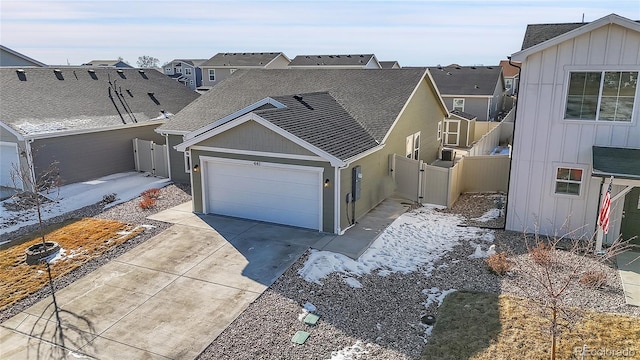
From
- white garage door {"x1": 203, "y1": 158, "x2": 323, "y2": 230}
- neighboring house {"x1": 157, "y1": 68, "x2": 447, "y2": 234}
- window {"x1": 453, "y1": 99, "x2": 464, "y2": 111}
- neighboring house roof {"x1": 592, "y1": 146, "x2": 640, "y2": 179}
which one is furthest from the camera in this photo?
window {"x1": 453, "y1": 99, "x2": 464, "y2": 111}

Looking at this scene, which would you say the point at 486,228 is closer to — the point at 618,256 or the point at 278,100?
the point at 618,256

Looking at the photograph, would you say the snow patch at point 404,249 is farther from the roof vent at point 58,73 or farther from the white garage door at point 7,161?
the roof vent at point 58,73

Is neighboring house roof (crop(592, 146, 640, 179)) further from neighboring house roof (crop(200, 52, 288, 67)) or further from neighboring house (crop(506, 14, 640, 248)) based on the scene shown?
neighboring house roof (crop(200, 52, 288, 67))

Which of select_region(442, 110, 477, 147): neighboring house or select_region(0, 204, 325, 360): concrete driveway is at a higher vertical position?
select_region(442, 110, 477, 147): neighboring house

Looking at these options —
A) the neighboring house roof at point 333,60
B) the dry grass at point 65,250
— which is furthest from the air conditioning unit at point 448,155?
the neighboring house roof at point 333,60

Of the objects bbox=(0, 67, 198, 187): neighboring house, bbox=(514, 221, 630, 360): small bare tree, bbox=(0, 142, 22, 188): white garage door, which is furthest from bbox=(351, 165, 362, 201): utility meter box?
bbox=(0, 142, 22, 188): white garage door

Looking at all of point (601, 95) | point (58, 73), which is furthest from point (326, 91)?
point (58, 73)
